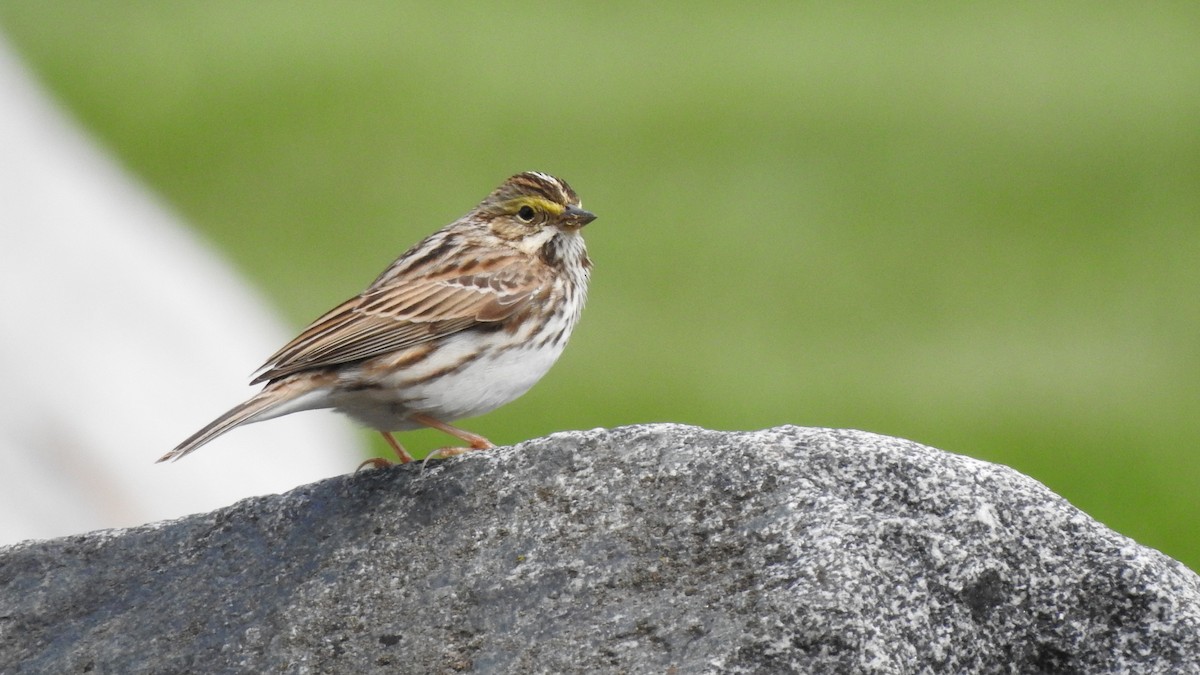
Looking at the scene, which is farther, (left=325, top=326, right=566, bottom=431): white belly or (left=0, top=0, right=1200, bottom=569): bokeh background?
(left=0, top=0, right=1200, bottom=569): bokeh background

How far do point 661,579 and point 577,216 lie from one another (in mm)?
2692

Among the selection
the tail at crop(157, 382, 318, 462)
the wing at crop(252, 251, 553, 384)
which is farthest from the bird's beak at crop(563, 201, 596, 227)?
the tail at crop(157, 382, 318, 462)

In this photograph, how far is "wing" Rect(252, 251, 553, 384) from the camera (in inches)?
260

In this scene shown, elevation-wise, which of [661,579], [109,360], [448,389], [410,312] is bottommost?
[661,579]

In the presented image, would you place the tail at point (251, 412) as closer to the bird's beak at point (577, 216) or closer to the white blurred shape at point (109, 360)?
the bird's beak at point (577, 216)

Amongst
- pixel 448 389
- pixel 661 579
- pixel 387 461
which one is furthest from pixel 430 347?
pixel 661 579

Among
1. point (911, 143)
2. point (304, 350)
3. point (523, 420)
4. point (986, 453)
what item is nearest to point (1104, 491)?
point (986, 453)

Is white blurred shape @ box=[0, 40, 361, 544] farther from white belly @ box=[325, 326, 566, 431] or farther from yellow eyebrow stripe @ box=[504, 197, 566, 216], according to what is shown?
yellow eyebrow stripe @ box=[504, 197, 566, 216]

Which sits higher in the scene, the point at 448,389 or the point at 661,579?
the point at 448,389

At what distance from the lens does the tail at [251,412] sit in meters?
6.14

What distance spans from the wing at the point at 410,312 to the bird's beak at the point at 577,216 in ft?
1.17

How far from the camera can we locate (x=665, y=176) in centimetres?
1981

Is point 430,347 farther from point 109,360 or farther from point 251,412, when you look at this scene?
point 109,360

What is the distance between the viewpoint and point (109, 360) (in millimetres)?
11641
